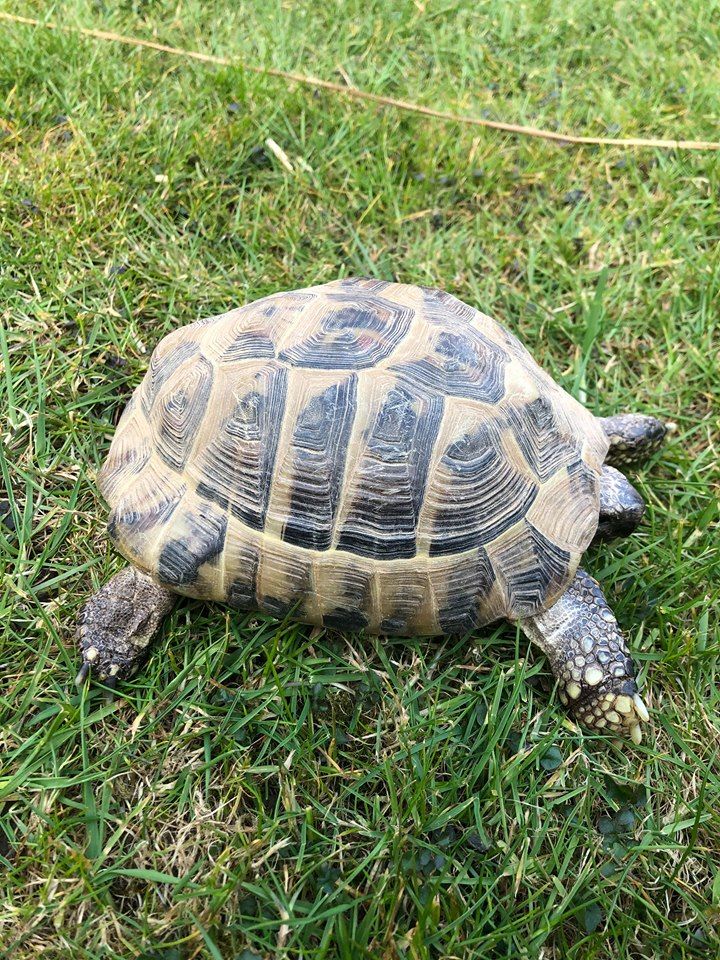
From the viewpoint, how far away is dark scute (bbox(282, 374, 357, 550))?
2295 mm

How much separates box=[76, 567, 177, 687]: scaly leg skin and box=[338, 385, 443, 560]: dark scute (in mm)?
766

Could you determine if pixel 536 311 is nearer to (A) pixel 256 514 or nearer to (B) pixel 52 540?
(A) pixel 256 514

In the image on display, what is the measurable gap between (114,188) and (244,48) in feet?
5.00

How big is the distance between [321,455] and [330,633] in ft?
2.42

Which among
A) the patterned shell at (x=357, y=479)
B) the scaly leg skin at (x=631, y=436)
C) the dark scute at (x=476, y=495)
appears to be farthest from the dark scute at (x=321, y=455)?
the scaly leg skin at (x=631, y=436)

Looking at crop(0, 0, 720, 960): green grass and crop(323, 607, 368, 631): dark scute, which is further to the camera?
crop(323, 607, 368, 631): dark scute

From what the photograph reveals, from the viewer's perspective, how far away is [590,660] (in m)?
2.45

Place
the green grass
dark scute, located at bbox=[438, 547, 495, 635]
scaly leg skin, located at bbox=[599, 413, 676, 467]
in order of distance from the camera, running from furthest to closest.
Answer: scaly leg skin, located at bbox=[599, 413, 676, 467]
dark scute, located at bbox=[438, 547, 495, 635]
the green grass

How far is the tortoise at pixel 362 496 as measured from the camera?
91.2 inches

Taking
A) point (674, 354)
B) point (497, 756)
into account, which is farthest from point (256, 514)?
point (674, 354)

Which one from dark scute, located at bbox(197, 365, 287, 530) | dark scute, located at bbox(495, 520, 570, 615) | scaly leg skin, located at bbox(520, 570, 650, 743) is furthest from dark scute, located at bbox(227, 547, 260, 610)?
scaly leg skin, located at bbox(520, 570, 650, 743)

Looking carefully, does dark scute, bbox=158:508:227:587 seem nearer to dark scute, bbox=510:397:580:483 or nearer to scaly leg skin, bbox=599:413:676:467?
dark scute, bbox=510:397:580:483

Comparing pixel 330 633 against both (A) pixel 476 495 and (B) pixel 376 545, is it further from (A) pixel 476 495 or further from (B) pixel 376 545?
(A) pixel 476 495

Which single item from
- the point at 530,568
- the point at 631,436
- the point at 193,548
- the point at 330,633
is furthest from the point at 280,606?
the point at 631,436
